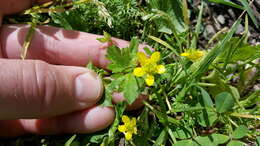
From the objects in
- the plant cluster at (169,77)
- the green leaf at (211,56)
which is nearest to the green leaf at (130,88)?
the plant cluster at (169,77)

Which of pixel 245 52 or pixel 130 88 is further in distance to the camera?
pixel 245 52

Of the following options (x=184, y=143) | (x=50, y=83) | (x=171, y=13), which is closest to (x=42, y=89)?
(x=50, y=83)

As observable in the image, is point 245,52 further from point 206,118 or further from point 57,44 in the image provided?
point 57,44

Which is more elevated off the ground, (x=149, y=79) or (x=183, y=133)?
(x=149, y=79)

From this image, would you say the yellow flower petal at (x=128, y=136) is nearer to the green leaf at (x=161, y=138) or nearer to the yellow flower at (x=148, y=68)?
the green leaf at (x=161, y=138)

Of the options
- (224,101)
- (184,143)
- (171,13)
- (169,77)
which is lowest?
(184,143)

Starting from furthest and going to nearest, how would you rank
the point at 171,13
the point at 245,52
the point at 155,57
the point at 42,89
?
the point at 171,13
the point at 245,52
the point at 155,57
the point at 42,89

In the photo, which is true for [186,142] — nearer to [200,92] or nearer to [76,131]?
[200,92]

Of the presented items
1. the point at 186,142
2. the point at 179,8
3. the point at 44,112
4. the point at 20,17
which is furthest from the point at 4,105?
the point at 179,8

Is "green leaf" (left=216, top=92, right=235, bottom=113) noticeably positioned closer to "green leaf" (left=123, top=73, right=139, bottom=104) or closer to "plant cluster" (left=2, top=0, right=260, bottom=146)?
"plant cluster" (left=2, top=0, right=260, bottom=146)
